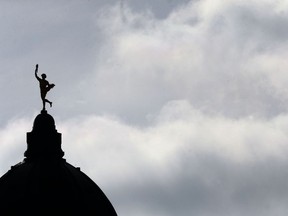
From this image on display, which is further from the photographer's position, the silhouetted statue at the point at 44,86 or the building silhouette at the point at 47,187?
the silhouetted statue at the point at 44,86

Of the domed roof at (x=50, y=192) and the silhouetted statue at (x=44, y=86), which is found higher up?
the silhouetted statue at (x=44, y=86)

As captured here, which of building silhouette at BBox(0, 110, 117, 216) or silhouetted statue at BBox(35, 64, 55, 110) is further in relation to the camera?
silhouetted statue at BBox(35, 64, 55, 110)

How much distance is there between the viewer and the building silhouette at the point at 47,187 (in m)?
59.8

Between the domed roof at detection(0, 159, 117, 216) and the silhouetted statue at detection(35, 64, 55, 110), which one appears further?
the silhouetted statue at detection(35, 64, 55, 110)

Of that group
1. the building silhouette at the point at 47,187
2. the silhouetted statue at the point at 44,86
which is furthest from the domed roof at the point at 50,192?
the silhouetted statue at the point at 44,86

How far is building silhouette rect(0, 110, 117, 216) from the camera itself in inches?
2354

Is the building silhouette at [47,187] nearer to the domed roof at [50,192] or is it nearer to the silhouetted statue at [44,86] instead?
the domed roof at [50,192]

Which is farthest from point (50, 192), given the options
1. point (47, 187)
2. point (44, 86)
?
point (44, 86)

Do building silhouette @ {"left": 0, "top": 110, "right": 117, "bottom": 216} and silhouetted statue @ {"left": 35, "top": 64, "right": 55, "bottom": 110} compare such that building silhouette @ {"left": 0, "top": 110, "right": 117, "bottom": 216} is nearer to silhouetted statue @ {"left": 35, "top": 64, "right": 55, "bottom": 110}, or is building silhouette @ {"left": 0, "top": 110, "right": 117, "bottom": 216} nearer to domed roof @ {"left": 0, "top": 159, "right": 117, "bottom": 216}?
domed roof @ {"left": 0, "top": 159, "right": 117, "bottom": 216}

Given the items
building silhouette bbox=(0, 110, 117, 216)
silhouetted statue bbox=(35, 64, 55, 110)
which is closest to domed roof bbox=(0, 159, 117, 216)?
building silhouette bbox=(0, 110, 117, 216)

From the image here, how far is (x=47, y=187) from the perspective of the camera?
6050 cm

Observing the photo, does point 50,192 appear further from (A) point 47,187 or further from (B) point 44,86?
(B) point 44,86

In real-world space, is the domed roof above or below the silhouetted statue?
below

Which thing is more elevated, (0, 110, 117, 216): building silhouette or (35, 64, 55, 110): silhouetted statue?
(35, 64, 55, 110): silhouetted statue
